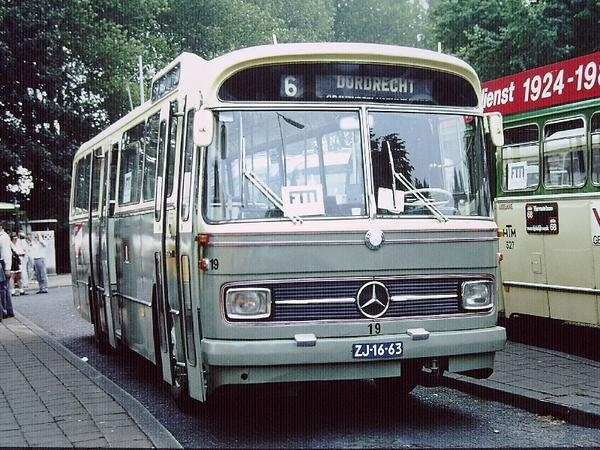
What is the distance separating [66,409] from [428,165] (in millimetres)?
3749

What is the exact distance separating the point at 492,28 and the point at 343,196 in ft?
65.8

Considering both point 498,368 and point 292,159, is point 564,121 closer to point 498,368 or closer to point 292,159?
point 498,368

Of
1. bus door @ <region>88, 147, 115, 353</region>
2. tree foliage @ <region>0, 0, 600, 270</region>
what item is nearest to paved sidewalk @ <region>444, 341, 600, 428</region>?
bus door @ <region>88, 147, 115, 353</region>

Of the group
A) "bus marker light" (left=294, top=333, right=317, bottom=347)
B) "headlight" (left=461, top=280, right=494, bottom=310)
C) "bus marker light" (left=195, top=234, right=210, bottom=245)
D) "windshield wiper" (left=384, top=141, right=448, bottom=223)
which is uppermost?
"windshield wiper" (left=384, top=141, right=448, bottom=223)

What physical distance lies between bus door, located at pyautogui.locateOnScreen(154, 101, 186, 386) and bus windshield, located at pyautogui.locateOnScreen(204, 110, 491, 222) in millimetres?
995

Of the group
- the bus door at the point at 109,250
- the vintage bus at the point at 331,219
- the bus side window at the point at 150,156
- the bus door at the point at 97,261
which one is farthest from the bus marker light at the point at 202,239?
the bus door at the point at 97,261

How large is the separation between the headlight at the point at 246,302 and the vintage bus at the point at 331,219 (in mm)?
10

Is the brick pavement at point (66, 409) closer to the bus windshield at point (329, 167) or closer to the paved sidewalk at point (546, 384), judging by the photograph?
the bus windshield at point (329, 167)

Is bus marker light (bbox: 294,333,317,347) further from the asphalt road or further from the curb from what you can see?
the curb

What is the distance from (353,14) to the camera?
66.3m

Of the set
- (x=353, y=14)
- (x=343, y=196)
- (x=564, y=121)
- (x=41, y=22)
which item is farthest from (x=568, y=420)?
(x=353, y=14)

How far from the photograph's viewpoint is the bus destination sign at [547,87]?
10461mm

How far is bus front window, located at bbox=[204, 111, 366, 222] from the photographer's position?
6863mm

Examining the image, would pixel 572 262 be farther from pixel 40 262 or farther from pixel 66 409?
pixel 40 262
